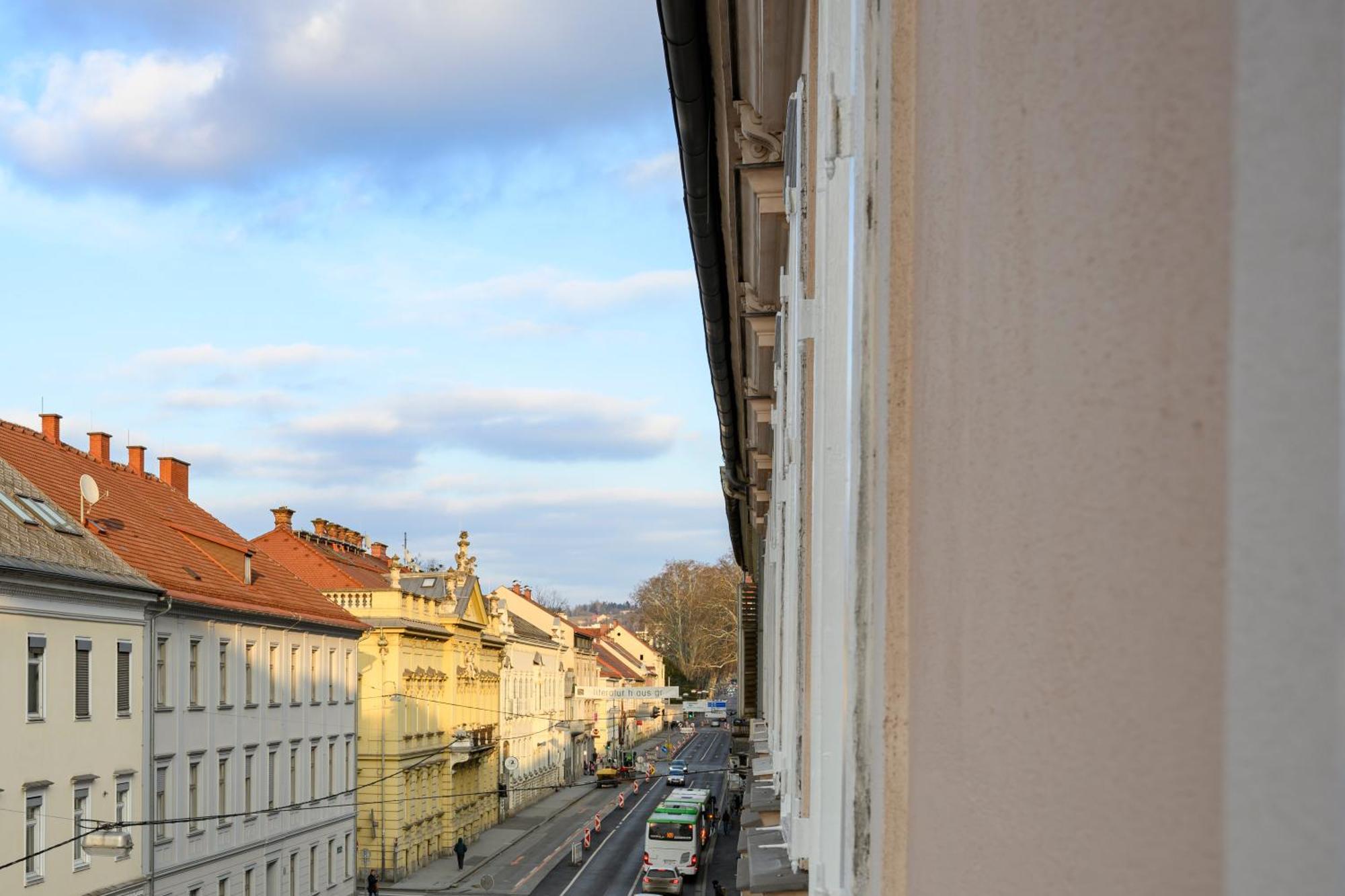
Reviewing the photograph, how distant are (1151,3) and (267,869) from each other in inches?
1484

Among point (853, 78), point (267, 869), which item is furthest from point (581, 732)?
point (853, 78)

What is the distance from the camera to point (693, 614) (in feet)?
339

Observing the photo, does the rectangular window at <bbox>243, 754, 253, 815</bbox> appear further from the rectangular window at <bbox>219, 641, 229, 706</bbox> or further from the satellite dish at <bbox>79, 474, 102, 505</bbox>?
the satellite dish at <bbox>79, 474, 102, 505</bbox>

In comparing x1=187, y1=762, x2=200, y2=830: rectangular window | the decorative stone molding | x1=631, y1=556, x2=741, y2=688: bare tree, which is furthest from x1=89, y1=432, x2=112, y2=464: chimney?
x1=631, y1=556, x2=741, y2=688: bare tree

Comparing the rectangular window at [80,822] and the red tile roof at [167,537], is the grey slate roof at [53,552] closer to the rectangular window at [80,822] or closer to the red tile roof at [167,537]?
the red tile roof at [167,537]

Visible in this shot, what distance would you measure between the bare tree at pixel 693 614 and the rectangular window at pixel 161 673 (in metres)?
67.2

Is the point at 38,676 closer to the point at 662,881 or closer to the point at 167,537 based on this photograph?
the point at 167,537

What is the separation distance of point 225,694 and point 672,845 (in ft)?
55.2

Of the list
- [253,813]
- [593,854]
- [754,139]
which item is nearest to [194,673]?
[253,813]

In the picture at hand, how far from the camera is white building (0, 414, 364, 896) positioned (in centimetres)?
2977

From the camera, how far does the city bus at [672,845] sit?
43688 mm

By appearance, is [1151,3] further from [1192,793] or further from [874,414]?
[874,414]

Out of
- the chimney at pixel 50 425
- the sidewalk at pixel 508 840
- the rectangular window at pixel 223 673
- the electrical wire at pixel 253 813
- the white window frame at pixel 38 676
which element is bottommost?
the sidewalk at pixel 508 840

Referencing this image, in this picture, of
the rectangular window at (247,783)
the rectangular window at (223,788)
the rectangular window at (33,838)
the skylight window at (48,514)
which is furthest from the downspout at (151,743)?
the rectangular window at (247,783)
